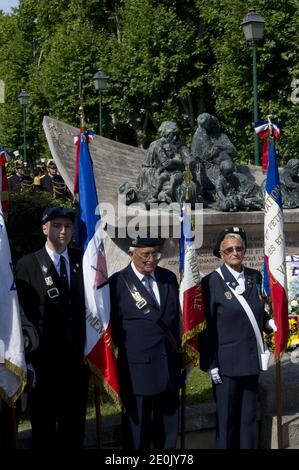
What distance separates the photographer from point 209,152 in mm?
11172

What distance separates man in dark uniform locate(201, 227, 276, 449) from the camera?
509 centimetres

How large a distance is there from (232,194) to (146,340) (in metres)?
6.21

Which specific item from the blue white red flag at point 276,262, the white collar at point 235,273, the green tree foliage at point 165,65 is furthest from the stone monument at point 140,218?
the green tree foliage at point 165,65

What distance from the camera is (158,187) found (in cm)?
1059

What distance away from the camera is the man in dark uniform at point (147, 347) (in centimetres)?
486

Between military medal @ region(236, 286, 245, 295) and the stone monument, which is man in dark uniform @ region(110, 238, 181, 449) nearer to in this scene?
military medal @ region(236, 286, 245, 295)

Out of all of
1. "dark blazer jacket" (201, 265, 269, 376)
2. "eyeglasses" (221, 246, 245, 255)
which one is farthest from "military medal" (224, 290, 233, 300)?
"eyeglasses" (221, 246, 245, 255)

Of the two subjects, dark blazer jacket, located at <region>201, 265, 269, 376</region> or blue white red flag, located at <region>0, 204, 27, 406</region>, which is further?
dark blazer jacket, located at <region>201, 265, 269, 376</region>

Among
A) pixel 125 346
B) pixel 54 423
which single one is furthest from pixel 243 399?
pixel 54 423

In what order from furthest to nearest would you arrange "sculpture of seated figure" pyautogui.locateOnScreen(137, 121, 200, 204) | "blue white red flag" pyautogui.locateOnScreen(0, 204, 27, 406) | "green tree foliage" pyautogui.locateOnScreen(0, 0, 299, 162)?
"green tree foliage" pyautogui.locateOnScreen(0, 0, 299, 162) → "sculpture of seated figure" pyautogui.locateOnScreen(137, 121, 200, 204) → "blue white red flag" pyautogui.locateOnScreen(0, 204, 27, 406)

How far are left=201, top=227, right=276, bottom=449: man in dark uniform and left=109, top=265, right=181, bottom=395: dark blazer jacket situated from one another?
0.94 feet

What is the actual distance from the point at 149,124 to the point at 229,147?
1947 centimetres

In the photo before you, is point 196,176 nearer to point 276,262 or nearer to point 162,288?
point 276,262
